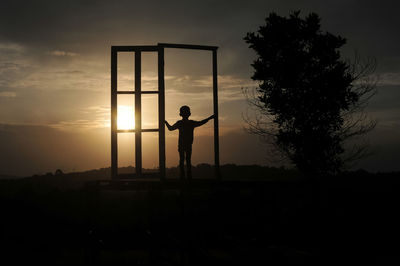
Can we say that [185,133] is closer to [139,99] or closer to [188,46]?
[139,99]

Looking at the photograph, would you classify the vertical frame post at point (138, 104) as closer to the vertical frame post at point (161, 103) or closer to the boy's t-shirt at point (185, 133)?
the vertical frame post at point (161, 103)

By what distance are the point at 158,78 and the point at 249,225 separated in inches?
210

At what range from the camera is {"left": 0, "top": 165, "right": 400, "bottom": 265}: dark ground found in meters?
5.81

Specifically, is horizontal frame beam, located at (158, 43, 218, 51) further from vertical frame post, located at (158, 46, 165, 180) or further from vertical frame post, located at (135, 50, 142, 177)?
vertical frame post, located at (135, 50, 142, 177)

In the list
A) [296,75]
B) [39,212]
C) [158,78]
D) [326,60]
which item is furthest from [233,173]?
[158,78]

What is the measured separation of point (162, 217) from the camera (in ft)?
45.7

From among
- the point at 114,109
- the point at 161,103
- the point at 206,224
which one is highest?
the point at 161,103

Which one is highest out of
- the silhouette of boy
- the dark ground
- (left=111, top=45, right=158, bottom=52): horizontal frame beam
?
(left=111, top=45, right=158, bottom=52): horizontal frame beam

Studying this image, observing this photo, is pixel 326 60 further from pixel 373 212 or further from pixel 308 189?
pixel 308 189

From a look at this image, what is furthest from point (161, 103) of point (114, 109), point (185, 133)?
point (185, 133)

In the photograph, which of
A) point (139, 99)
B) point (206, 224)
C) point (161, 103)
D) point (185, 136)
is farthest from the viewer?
point (206, 224)

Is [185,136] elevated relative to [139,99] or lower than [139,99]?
lower

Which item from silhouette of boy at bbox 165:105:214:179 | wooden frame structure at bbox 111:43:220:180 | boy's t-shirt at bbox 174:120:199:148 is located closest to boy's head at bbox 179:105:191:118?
silhouette of boy at bbox 165:105:214:179

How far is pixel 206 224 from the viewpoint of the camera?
12.3m
